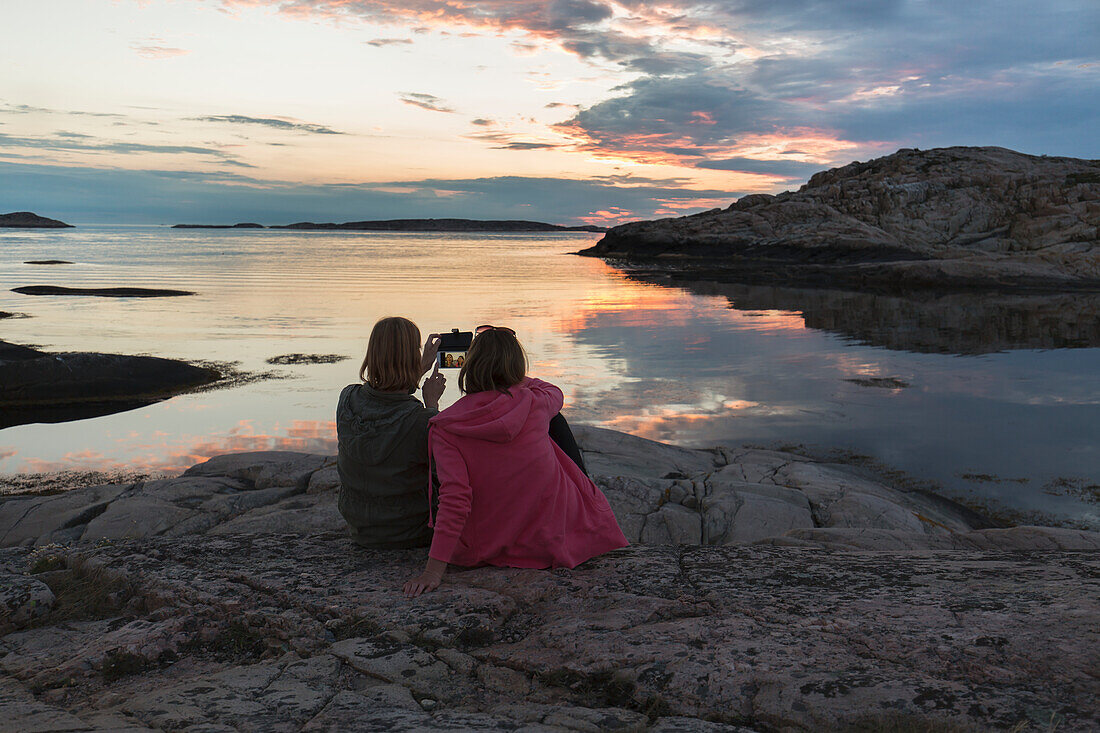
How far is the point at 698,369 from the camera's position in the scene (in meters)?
17.4

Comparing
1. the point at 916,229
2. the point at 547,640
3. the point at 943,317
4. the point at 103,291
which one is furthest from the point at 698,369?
the point at 916,229

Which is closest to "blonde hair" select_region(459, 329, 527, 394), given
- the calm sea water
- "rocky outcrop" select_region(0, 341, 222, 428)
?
the calm sea water

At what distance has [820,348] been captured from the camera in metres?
20.4

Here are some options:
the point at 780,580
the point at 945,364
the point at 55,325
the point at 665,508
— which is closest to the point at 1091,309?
the point at 945,364

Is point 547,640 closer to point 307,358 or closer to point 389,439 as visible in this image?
point 389,439

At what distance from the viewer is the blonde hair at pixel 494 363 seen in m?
4.07

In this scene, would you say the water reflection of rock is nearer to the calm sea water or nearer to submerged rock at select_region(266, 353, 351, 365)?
the calm sea water

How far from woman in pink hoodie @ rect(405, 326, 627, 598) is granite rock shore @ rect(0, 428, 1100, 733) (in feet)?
0.49

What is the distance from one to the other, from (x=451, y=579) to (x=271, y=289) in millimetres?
34495

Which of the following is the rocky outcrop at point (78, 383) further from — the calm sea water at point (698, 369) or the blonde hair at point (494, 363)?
the blonde hair at point (494, 363)

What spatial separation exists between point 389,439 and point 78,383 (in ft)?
44.1

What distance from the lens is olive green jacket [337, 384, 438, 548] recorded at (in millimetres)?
4387

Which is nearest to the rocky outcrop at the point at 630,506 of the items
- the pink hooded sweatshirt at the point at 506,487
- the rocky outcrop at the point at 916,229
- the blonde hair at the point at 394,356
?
the pink hooded sweatshirt at the point at 506,487

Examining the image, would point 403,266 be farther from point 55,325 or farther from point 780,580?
point 780,580
